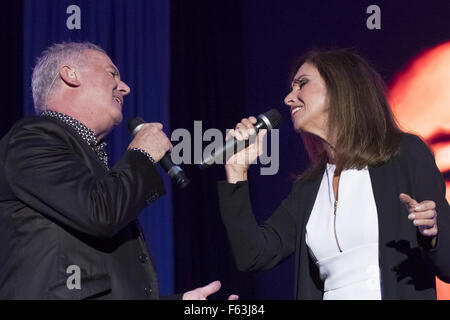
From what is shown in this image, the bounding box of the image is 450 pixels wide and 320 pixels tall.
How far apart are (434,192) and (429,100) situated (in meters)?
1.43

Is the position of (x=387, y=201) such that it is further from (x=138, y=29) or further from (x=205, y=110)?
(x=138, y=29)

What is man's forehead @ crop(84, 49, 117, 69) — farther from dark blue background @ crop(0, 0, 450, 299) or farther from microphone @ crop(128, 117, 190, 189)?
dark blue background @ crop(0, 0, 450, 299)

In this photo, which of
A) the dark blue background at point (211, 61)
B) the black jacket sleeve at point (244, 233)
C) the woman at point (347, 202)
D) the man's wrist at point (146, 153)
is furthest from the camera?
the dark blue background at point (211, 61)

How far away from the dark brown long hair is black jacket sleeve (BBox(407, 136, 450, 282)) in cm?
7

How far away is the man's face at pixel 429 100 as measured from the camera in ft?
9.91

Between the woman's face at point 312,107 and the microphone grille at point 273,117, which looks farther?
the woman's face at point 312,107

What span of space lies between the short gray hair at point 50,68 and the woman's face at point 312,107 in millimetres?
681

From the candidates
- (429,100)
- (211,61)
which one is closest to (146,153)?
→ (211,61)

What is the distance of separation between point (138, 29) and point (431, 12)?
4.78ft

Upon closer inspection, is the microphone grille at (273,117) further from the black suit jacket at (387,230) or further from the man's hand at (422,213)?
the man's hand at (422,213)

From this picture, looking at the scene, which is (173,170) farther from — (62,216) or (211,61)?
(211,61)

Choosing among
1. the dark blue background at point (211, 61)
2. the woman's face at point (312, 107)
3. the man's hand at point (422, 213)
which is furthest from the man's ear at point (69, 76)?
the dark blue background at point (211, 61)

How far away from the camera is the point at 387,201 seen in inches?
71.3
